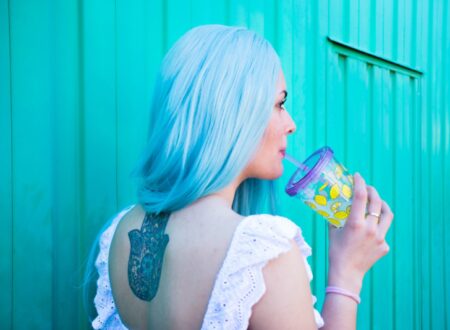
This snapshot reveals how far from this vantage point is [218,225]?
109 centimetres

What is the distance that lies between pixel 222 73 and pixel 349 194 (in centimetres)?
54

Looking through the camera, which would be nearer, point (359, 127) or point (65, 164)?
point (65, 164)

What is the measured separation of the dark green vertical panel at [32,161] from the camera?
1.62m

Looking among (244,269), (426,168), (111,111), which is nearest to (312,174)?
(244,269)

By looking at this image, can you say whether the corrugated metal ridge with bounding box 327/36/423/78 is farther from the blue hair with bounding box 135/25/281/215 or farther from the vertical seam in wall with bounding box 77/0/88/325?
the blue hair with bounding box 135/25/281/215

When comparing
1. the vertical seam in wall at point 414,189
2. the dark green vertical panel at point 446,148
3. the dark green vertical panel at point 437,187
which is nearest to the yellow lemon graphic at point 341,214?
the vertical seam in wall at point 414,189

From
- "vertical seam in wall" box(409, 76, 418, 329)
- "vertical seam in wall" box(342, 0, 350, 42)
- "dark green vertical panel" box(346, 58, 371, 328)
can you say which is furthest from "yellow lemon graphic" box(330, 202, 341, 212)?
"vertical seam in wall" box(409, 76, 418, 329)

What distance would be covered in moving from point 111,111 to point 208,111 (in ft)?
2.63

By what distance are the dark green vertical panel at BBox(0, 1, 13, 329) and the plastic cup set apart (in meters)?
0.96

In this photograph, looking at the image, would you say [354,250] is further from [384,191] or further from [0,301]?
[384,191]

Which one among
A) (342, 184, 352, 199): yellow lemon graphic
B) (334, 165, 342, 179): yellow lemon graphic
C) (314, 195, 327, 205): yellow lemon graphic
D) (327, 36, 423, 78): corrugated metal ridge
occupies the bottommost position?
(314, 195, 327, 205): yellow lemon graphic

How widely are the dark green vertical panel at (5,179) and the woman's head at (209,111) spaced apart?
639 millimetres

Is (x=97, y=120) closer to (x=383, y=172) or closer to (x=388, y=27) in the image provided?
(x=383, y=172)

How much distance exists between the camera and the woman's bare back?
1062 millimetres
